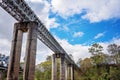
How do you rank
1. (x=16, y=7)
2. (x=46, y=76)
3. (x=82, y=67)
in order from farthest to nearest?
(x=82, y=67) < (x=46, y=76) < (x=16, y=7)

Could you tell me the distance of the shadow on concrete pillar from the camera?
22.3m

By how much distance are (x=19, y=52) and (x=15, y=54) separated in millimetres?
657

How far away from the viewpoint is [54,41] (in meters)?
39.1

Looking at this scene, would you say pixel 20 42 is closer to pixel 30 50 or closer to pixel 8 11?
pixel 30 50

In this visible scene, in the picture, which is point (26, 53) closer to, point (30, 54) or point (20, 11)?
point (30, 54)

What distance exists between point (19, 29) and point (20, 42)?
1.93 meters

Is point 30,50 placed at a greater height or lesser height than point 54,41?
lesser

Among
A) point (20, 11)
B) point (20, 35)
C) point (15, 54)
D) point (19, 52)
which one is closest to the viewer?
point (20, 11)

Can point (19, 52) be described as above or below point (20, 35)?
below

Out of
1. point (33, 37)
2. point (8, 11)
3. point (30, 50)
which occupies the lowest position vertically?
point (30, 50)

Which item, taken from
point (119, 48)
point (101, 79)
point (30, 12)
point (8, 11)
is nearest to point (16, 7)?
point (8, 11)

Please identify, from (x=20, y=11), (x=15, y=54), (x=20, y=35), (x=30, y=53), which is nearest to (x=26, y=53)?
(x=30, y=53)

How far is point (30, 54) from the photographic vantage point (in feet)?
75.7

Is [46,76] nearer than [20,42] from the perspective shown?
No
